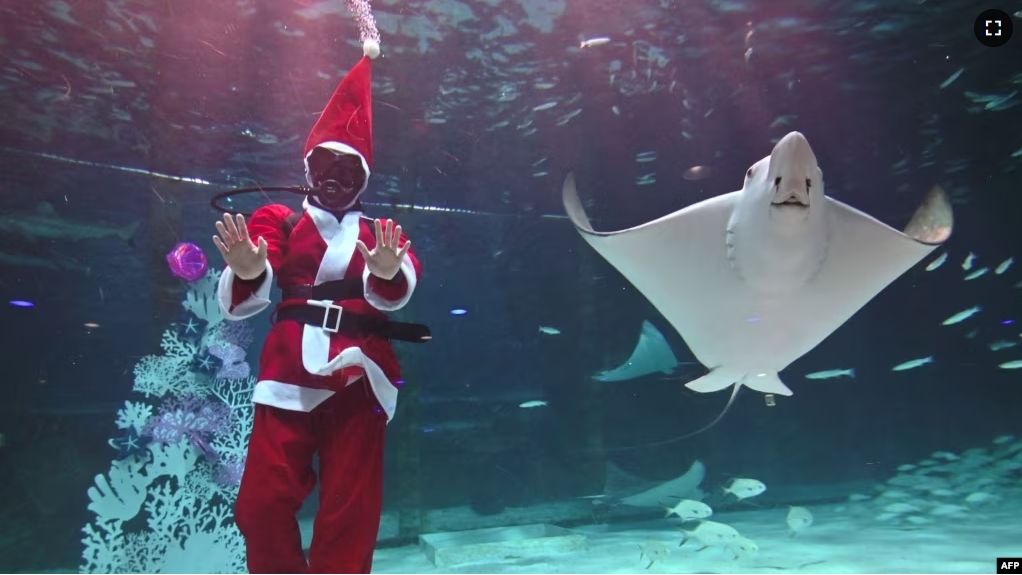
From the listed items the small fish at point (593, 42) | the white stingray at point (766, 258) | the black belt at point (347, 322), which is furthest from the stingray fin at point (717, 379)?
the small fish at point (593, 42)

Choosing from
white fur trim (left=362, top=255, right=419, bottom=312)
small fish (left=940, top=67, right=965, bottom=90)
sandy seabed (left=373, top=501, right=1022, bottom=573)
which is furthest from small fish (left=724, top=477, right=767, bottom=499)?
small fish (left=940, top=67, right=965, bottom=90)

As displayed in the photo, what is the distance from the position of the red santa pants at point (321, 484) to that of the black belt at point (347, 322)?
8.3 inches

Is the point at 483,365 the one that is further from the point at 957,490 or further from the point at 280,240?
the point at 280,240

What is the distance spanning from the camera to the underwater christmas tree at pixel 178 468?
406 centimetres

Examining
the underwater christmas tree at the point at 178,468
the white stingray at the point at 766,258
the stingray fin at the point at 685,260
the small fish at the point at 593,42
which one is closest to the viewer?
the white stingray at the point at 766,258

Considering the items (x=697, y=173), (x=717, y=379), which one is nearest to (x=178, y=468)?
(x=717, y=379)

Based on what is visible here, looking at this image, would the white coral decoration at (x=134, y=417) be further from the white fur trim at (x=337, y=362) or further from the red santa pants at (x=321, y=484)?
the white fur trim at (x=337, y=362)

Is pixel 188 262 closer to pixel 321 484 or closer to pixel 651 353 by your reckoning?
pixel 321 484

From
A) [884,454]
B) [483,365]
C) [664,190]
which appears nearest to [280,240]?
[664,190]

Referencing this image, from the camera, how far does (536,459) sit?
1017 centimetres

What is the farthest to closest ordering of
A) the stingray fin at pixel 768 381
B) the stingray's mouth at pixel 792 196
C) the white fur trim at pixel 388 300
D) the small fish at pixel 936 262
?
the small fish at pixel 936 262 < the stingray fin at pixel 768 381 < the stingray's mouth at pixel 792 196 < the white fur trim at pixel 388 300

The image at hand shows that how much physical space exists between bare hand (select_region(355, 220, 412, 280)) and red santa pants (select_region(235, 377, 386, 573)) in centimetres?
46

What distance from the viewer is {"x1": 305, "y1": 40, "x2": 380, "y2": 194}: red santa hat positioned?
250cm

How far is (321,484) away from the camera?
2.23 metres
